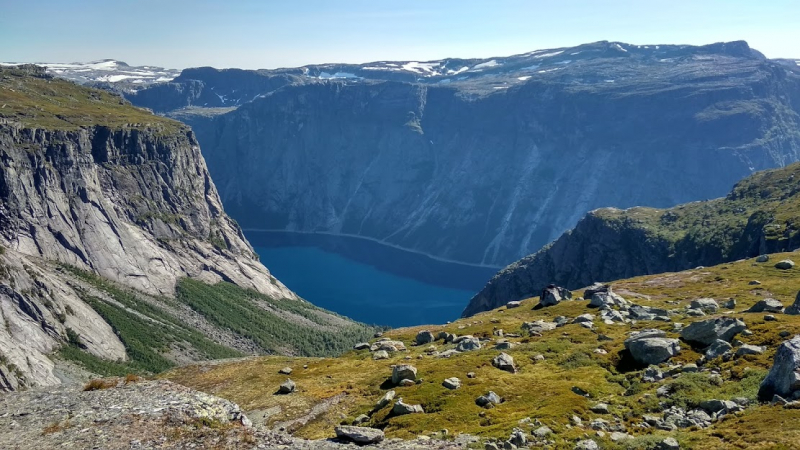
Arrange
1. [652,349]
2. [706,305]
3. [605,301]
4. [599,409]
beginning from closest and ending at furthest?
[599,409] → [652,349] → [706,305] → [605,301]

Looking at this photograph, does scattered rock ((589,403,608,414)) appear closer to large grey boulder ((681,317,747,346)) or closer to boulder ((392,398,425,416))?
boulder ((392,398,425,416))

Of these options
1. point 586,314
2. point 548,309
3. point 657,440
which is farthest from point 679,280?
point 657,440

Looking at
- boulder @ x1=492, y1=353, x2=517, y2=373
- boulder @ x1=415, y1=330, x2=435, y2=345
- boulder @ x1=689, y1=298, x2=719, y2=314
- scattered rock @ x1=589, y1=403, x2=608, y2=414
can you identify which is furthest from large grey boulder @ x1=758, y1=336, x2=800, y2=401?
boulder @ x1=415, y1=330, x2=435, y2=345

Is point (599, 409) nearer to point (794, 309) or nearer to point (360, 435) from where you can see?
point (360, 435)

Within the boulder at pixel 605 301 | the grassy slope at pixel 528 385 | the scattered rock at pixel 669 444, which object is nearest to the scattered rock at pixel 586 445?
the grassy slope at pixel 528 385

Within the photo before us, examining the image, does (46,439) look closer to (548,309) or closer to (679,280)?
(548,309)

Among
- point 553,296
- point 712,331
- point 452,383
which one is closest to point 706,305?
point 553,296
